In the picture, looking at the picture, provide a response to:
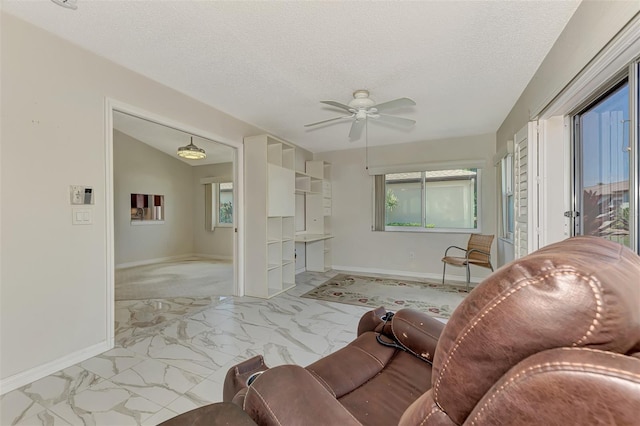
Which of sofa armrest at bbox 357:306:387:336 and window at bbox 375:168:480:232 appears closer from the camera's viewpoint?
sofa armrest at bbox 357:306:387:336

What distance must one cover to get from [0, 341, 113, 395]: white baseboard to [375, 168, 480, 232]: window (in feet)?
13.9

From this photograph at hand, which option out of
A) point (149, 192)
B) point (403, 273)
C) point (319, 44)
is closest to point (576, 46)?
point (319, 44)

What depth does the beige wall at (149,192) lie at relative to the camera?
5.78 meters

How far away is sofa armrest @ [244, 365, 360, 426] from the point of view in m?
0.72

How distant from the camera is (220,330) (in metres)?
2.68

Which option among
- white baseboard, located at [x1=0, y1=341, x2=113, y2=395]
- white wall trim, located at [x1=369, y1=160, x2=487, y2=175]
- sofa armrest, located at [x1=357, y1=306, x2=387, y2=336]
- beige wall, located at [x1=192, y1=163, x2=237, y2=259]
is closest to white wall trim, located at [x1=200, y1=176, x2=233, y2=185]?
beige wall, located at [x1=192, y1=163, x2=237, y2=259]

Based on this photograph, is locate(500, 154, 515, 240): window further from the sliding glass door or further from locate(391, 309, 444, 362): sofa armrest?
locate(391, 309, 444, 362): sofa armrest

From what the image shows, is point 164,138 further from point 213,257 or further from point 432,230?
point 432,230

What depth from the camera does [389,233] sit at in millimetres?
5172

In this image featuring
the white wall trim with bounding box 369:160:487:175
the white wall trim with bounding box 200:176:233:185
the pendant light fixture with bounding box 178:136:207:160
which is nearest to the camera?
the white wall trim with bounding box 369:160:487:175

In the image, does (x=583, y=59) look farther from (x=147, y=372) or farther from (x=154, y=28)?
(x=147, y=372)

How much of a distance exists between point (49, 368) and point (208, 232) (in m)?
5.34

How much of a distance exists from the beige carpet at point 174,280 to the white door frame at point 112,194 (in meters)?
0.63

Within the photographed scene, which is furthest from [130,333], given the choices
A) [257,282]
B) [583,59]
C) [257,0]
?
[583,59]
